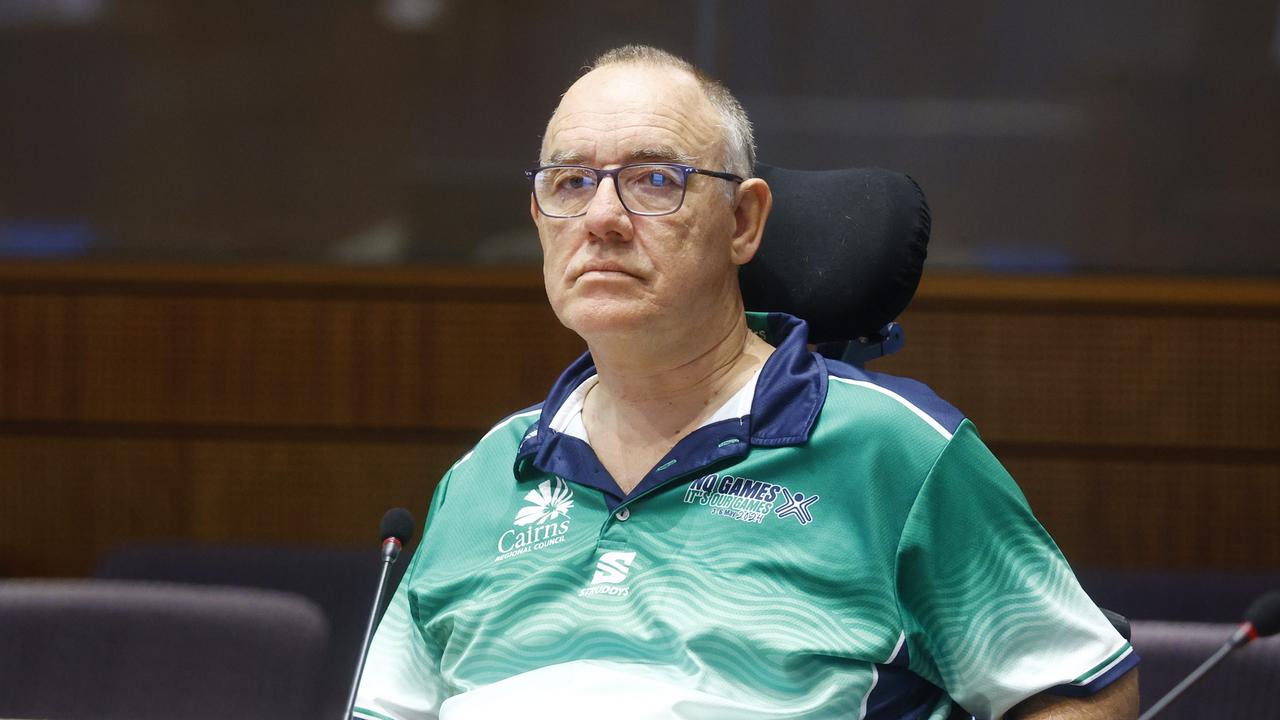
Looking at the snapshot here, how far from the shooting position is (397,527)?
1.55m

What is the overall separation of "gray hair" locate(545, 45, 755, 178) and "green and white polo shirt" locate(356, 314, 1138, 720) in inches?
8.5

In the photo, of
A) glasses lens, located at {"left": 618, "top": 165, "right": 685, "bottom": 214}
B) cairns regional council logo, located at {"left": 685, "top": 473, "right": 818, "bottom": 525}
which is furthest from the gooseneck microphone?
glasses lens, located at {"left": 618, "top": 165, "right": 685, "bottom": 214}

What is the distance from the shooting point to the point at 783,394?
4.89 ft

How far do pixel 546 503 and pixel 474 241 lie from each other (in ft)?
8.03

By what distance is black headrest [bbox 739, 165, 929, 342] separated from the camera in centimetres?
163

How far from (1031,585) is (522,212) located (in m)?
2.74

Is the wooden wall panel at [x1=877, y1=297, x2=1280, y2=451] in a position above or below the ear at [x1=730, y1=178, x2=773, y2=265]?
below

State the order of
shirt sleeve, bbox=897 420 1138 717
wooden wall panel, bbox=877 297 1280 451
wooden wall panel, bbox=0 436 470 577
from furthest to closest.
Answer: wooden wall panel, bbox=0 436 470 577 < wooden wall panel, bbox=877 297 1280 451 < shirt sleeve, bbox=897 420 1138 717

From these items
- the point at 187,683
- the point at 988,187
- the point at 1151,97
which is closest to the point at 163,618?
the point at 187,683

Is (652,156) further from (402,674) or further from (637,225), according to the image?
(402,674)

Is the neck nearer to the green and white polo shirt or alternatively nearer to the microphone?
the green and white polo shirt

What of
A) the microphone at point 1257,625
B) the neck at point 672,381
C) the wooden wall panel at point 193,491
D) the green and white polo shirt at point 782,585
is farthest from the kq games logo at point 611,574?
the wooden wall panel at point 193,491

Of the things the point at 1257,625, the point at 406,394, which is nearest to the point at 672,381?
the point at 1257,625

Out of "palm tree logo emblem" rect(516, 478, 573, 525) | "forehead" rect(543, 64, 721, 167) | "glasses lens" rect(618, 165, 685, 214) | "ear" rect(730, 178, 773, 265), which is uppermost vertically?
"forehead" rect(543, 64, 721, 167)
